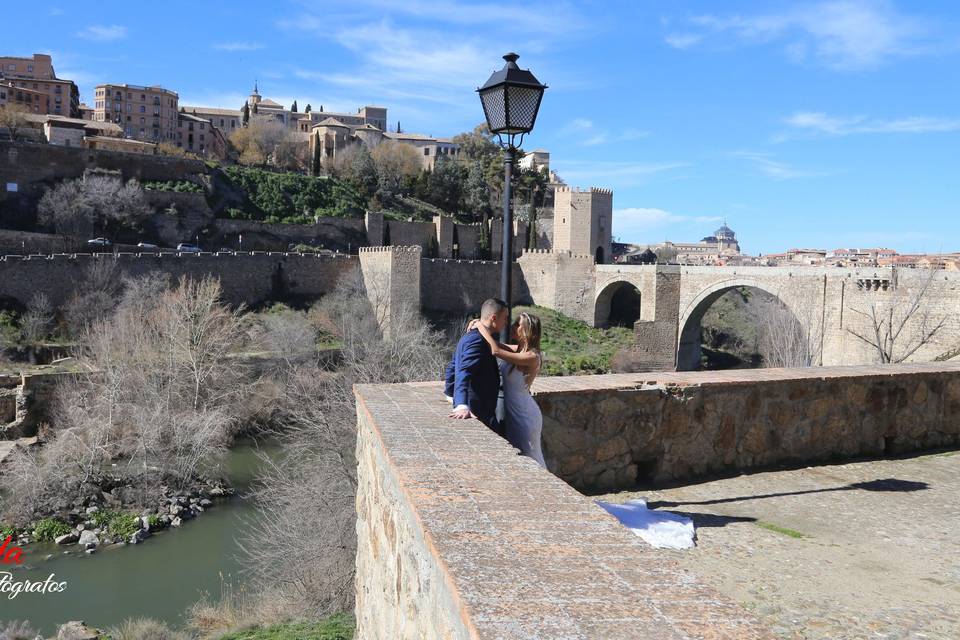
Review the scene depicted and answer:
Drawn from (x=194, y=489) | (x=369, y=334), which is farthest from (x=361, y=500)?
→ (x=369, y=334)

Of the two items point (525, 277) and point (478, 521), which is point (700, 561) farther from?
point (525, 277)

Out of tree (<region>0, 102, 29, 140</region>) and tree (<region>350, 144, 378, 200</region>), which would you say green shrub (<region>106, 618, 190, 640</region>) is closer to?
tree (<region>350, 144, 378, 200</region>)

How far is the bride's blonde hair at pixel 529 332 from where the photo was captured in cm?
388

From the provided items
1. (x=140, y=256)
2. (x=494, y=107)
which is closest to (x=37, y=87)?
(x=140, y=256)

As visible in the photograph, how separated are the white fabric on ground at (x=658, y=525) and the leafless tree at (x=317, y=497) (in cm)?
885

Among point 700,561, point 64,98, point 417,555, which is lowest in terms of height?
point 700,561

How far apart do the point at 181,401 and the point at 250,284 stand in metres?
12.0

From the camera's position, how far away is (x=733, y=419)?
491 centimetres

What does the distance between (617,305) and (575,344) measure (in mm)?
5900

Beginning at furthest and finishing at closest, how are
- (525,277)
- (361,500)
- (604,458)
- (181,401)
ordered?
(525,277)
(181,401)
(604,458)
(361,500)

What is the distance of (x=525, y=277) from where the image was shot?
37.2 meters

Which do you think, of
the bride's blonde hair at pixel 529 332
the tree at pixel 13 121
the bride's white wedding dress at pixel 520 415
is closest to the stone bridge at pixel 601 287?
the bride's blonde hair at pixel 529 332

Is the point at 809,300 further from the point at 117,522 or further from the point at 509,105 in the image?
the point at 509,105

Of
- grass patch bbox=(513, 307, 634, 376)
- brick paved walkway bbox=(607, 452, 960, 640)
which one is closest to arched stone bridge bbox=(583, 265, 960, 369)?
grass patch bbox=(513, 307, 634, 376)
